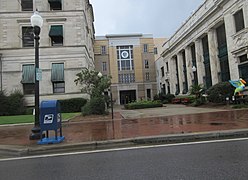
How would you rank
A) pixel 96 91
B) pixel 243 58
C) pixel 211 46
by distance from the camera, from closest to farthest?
pixel 96 91 → pixel 243 58 → pixel 211 46

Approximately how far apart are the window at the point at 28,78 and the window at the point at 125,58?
104ft

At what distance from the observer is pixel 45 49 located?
84.8 feet

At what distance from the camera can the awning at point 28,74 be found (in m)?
25.2

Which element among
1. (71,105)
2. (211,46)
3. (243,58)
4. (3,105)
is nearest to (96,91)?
(71,105)

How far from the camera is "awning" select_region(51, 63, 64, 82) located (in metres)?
25.3

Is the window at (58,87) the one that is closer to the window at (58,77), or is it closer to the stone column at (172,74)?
the window at (58,77)

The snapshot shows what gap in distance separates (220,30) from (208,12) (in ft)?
9.68

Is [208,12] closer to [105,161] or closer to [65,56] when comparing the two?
[65,56]

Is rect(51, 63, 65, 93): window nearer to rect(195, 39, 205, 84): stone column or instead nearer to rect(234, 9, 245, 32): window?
rect(195, 39, 205, 84): stone column

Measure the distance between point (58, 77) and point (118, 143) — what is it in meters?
20.3

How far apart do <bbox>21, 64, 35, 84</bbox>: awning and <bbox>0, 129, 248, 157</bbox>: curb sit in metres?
20.0

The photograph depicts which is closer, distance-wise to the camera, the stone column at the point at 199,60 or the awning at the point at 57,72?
the awning at the point at 57,72

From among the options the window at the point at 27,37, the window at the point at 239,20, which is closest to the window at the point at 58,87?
the window at the point at 27,37

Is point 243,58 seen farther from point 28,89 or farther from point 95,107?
point 28,89
